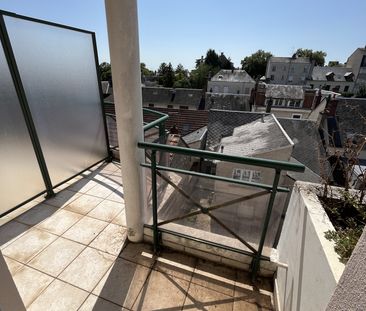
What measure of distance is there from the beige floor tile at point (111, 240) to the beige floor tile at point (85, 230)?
0.20ft

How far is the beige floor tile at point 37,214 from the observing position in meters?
2.12

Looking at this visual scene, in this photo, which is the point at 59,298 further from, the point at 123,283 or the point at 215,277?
the point at 215,277

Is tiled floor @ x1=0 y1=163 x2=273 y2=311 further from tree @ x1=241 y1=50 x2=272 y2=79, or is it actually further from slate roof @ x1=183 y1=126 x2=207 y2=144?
tree @ x1=241 y1=50 x2=272 y2=79

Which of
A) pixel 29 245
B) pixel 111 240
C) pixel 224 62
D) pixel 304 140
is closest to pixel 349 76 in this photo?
pixel 224 62

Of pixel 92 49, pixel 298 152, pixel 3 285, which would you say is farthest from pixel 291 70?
pixel 3 285

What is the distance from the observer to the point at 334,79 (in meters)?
30.7

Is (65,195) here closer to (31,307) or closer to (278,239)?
(31,307)

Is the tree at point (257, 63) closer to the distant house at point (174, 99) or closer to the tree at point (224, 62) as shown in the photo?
the tree at point (224, 62)

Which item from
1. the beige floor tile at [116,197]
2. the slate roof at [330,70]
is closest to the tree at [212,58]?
the slate roof at [330,70]

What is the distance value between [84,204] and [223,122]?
433 inches

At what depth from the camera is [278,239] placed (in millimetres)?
1613

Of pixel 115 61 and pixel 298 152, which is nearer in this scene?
pixel 115 61

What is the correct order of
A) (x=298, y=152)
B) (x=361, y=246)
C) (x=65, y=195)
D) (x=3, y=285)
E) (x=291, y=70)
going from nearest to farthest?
(x=361, y=246)
(x=3, y=285)
(x=65, y=195)
(x=298, y=152)
(x=291, y=70)

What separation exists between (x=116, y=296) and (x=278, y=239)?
1306mm
